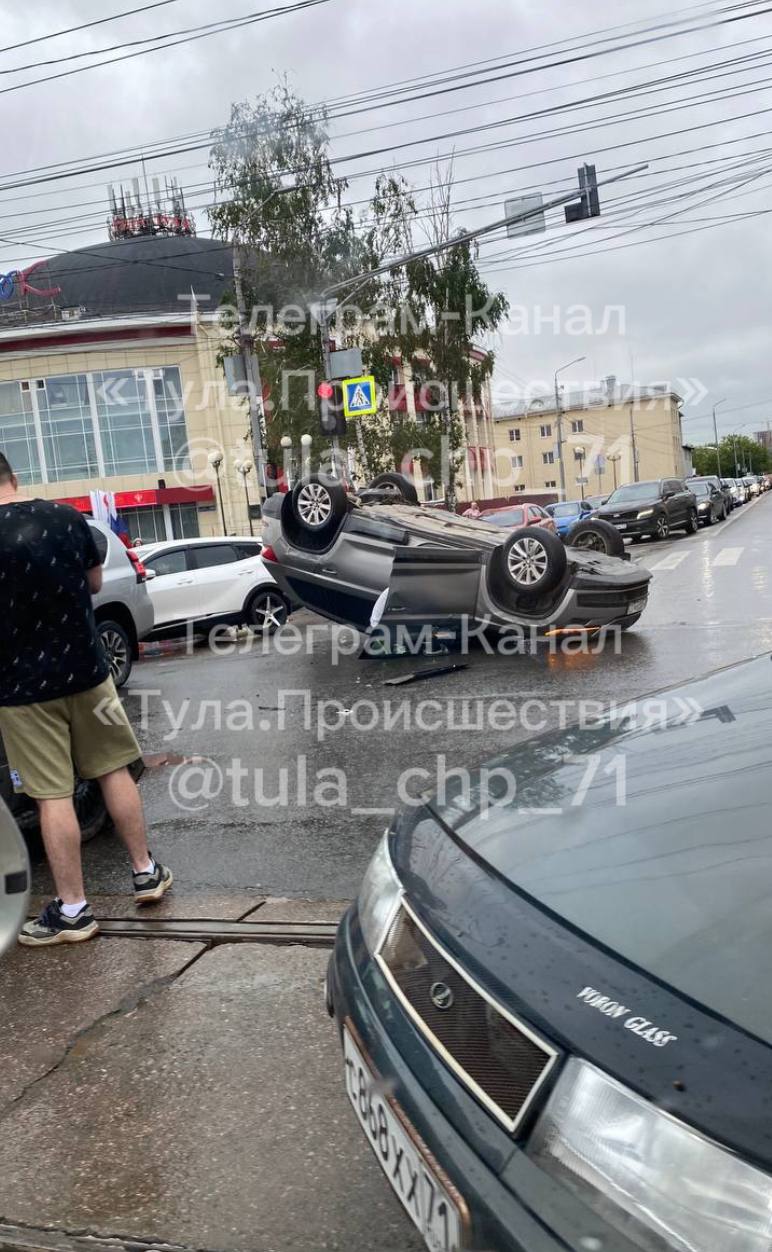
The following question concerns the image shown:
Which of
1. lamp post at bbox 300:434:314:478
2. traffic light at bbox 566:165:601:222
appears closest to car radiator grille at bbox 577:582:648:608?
traffic light at bbox 566:165:601:222

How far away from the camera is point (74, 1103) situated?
2.96 m

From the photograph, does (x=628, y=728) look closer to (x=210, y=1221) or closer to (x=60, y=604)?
(x=210, y=1221)

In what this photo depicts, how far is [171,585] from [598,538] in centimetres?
559

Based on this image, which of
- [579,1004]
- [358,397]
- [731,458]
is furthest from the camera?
[731,458]

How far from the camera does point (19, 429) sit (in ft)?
148

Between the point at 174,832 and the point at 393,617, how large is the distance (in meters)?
4.21

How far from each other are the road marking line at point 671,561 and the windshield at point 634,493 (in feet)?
23.6

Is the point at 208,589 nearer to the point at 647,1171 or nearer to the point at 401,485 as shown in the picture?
the point at 401,485

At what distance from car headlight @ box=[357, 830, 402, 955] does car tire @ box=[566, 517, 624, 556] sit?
9.44 m

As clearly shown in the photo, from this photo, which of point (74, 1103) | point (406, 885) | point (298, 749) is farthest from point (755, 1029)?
point (298, 749)

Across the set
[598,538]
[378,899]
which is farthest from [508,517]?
[378,899]

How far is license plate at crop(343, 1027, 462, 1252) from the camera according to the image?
1.64 meters

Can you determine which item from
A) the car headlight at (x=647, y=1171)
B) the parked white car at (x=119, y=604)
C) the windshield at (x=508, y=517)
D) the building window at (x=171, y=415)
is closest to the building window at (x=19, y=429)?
the building window at (x=171, y=415)

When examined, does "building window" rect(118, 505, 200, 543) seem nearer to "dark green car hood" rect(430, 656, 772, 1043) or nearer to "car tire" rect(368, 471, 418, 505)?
"car tire" rect(368, 471, 418, 505)
